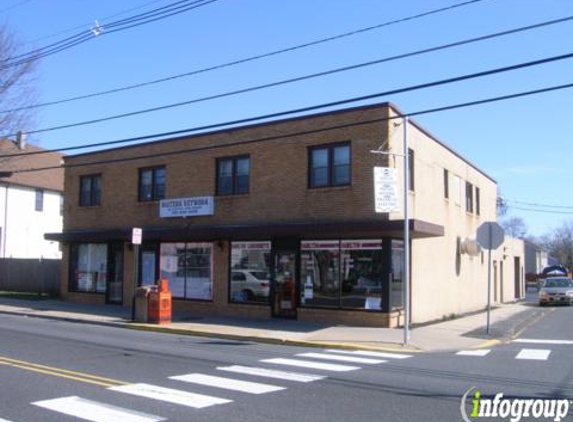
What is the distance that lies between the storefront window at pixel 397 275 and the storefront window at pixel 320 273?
1.70 m

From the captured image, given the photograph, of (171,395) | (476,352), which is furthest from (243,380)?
(476,352)

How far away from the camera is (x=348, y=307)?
1914 centimetres

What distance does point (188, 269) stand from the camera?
76.9 feet

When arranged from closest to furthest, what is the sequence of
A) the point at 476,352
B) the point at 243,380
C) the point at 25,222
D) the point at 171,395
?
the point at 171,395 → the point at 243,380 → the point at 476,352 → the point at 25,222

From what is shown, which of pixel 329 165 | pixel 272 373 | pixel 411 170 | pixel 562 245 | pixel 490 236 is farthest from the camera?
pixel 562 245

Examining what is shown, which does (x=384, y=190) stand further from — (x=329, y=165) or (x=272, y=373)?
(x=272, y=373)

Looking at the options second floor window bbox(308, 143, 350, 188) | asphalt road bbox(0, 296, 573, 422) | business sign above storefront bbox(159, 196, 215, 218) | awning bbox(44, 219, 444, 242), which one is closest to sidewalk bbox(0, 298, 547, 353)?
asphalt road bbox(0, 296, 573, 422)

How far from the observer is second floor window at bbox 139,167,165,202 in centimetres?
2441

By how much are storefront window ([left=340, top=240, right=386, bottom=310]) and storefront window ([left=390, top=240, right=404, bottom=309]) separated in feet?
1.53

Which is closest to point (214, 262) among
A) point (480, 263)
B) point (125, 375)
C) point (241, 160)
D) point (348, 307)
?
point (241, 160)

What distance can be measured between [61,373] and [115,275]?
16051 mm

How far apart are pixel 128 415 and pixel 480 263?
84.4ft

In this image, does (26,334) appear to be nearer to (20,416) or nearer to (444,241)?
(20,416)

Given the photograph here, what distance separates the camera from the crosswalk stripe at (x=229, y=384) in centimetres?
923
